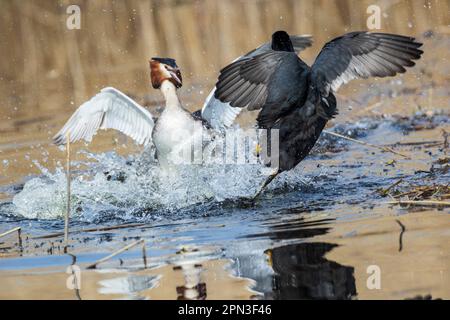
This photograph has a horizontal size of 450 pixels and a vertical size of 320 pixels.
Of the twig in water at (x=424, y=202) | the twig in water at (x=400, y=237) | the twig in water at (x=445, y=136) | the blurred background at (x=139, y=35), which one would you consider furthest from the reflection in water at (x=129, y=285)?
the blurred background at (x=139, y=35)

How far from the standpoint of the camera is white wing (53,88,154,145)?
27.2ft

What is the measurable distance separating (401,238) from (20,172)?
5572 mm

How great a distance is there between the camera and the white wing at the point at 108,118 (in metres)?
8.30

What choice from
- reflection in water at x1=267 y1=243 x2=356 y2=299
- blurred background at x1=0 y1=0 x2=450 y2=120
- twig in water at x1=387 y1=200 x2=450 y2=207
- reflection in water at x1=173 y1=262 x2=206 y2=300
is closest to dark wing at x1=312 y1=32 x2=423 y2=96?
twig in water at x1=387 y1=200 x2=450 y2=207

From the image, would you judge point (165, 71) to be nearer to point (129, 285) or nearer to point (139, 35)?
point (129, 285)

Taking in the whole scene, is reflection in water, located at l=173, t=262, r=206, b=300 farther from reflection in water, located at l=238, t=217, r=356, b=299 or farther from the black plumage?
the black plumage

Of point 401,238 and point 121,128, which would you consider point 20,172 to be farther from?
point 401,238

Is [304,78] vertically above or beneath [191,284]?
above

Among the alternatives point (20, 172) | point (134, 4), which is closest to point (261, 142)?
point (20, 172)

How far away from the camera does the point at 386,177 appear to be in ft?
24.9

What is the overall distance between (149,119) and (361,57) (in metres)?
2.41

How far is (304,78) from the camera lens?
22.5ft

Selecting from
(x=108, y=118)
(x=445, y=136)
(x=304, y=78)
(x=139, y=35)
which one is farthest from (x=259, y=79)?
(x=139, y=35)

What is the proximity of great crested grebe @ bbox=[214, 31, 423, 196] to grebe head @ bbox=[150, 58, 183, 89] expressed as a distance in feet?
4.10
